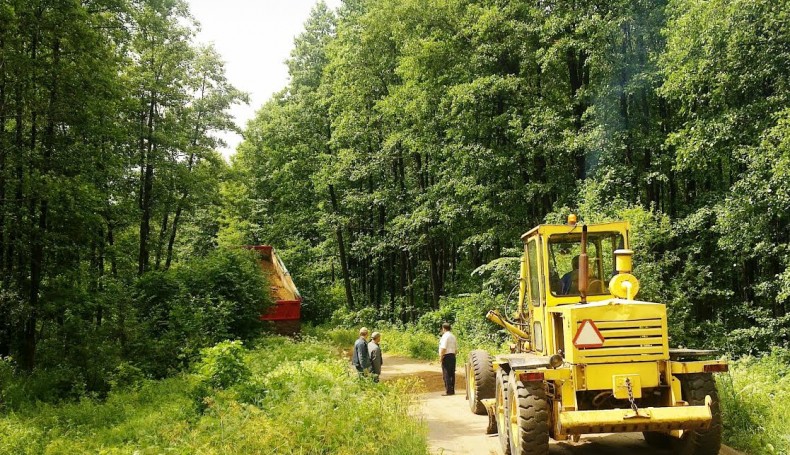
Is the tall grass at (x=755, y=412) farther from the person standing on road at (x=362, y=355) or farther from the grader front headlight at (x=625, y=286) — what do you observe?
the person standing on road at (x=362, y=355)

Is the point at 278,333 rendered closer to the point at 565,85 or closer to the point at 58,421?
the point at 58,421

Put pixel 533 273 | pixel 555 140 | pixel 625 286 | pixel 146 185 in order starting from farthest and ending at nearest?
pixel 146 185 < pixel 555 140 < pixel 533 273 < pixel 625 286

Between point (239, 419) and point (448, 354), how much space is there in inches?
229

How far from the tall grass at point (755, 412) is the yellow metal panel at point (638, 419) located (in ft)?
5.08

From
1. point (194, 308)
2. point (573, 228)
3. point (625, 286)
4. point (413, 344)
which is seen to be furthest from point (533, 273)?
point (413, 344)

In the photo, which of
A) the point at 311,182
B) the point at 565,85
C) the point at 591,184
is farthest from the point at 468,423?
the point at 311,182

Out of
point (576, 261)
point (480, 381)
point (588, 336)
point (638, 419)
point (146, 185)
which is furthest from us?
point (146, 185)

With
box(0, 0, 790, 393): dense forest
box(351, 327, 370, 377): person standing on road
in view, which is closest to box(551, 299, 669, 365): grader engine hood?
box(351, 327, 370, 377): person standing on road

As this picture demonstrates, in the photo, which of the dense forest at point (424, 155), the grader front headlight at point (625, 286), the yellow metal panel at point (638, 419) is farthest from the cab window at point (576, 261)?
the dense forest at point (424, 155)

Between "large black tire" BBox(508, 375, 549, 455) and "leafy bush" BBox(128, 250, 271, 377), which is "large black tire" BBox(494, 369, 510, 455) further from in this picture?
"leafy bush" BBox(128, 250, 271, 377)

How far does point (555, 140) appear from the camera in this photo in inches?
730

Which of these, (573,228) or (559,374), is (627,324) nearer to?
(559,374)

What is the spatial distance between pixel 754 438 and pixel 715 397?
1.24 m

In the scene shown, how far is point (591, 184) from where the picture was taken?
16734mm
